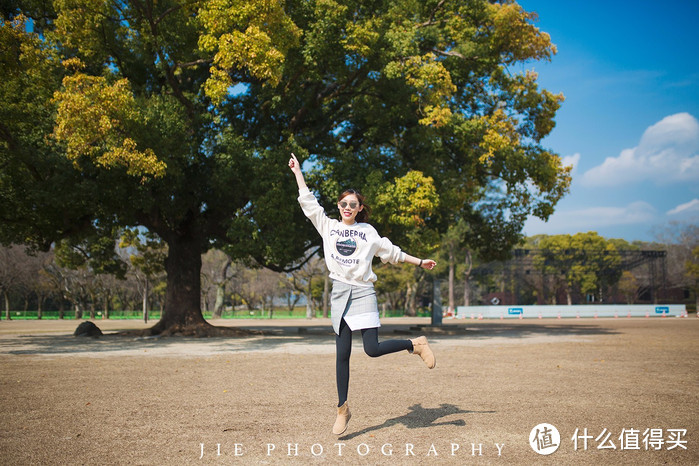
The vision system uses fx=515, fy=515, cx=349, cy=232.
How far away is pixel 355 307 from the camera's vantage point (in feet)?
14.2

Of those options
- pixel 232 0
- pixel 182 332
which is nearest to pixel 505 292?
pixel 182 332

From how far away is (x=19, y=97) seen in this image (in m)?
13.6

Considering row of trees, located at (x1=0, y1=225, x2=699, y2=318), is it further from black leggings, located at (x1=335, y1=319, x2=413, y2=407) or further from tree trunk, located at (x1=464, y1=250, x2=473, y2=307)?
black leggings, located at (x1=335, y1=319, x2=413, y2=407)

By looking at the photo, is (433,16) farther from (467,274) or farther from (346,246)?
(467,274)

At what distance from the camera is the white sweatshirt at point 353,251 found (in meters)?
4.39

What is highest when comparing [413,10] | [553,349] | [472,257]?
[413,10]

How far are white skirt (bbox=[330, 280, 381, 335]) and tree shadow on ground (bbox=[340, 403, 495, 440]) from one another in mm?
889

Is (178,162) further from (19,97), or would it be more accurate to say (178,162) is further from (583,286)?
(583,286)

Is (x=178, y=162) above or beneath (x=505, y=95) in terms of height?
beneath

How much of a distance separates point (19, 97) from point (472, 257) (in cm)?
4833

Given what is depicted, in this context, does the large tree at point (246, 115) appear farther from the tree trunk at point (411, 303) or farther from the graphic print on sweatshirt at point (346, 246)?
the tree trunk at point (411, 303)

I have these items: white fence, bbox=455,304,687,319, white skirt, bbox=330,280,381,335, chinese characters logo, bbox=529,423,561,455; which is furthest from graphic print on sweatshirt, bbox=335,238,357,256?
white fence, bbox=455,304,687,319

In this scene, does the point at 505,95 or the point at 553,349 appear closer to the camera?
the point at 553,349

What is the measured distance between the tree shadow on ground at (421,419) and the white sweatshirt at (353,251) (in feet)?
4.07
